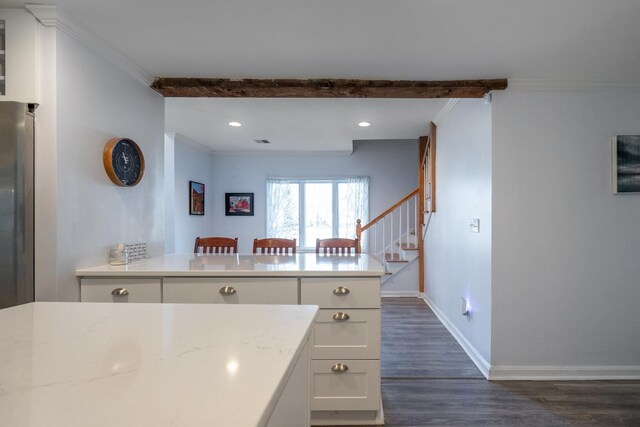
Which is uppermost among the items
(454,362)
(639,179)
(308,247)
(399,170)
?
(399,170)

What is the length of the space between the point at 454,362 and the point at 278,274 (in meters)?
1.91

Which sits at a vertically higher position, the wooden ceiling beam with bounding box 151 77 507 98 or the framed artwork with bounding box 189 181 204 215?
the wooden ceiling beam with bounding box 151 77 507 98

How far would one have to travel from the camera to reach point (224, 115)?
398 centimetres

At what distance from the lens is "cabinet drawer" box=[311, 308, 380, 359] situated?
2.05 metres

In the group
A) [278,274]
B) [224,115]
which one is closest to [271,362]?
[278,274]

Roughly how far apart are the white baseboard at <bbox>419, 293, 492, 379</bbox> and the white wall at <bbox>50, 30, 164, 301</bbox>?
2.83 m

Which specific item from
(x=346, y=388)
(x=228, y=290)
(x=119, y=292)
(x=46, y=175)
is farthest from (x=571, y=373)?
(x=46, y=175)

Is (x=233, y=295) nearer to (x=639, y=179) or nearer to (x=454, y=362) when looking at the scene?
(x=454, y=362)

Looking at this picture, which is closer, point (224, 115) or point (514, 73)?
point (514, 73)

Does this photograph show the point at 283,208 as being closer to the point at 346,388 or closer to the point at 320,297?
the point at 320,297

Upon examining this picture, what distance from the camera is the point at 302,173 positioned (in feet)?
20.9

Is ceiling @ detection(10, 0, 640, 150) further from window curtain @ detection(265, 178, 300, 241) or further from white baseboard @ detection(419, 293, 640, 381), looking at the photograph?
window curtain @ detection(265, 178, 300, 241)

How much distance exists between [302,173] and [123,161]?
163 inches

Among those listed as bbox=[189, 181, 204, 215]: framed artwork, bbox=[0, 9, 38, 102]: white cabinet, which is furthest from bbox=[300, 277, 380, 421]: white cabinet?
bbox=[189, 181, 204, 215]: framed artwork
